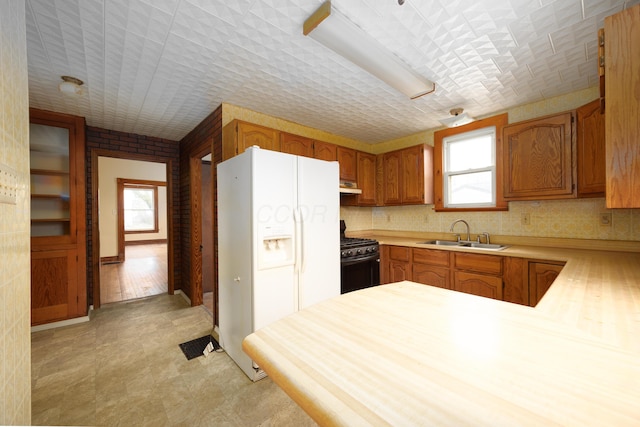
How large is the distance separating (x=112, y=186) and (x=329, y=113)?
6.52 m

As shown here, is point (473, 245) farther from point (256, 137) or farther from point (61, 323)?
point (61, 323)

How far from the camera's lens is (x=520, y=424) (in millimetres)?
421

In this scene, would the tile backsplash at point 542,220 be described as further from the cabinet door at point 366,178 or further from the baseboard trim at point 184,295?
the baseboard trim at point 184,295

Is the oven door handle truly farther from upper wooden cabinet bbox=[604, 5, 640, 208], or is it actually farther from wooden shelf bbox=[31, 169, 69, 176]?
wooden shelf bbox=[31, 169, 69, 176]

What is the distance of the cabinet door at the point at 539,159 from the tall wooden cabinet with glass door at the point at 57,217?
4697mm

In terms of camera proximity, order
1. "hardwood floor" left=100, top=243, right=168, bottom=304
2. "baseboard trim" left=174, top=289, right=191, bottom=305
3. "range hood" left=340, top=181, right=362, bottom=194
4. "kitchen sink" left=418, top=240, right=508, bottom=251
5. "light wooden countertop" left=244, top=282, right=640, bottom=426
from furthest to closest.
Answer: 1. "hardwood floor" left=100, top=243, right=168, bottom=304
2. "baseboard trim" left=174, top=289, right=191, bottom=305
3. "range hood" left=340, top=181, right=362, bottom=194
4. "kitchen sink" left=418, top=240, right=508, bottom=251
5. "light wooden countertop" left=244, top=282, right=640, bottom=426

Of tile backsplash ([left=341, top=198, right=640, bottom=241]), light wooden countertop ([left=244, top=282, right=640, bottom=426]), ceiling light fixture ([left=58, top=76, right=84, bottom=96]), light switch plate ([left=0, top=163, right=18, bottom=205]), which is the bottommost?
light wooden countertop ([left=244, top=282, right=640, bottom=426])

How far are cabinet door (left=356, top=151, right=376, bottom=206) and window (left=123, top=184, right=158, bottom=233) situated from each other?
24.7 feet

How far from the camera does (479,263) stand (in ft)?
8.36

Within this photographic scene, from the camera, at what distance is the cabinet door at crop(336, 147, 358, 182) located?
336cm

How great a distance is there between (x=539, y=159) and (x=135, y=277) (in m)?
6.39

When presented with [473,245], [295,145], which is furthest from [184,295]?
[473,245]

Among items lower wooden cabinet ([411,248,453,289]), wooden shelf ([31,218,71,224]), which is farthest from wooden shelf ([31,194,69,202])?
lower wooden cabinet ([411,248,453,289])

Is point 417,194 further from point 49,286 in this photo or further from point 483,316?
point 49,286
